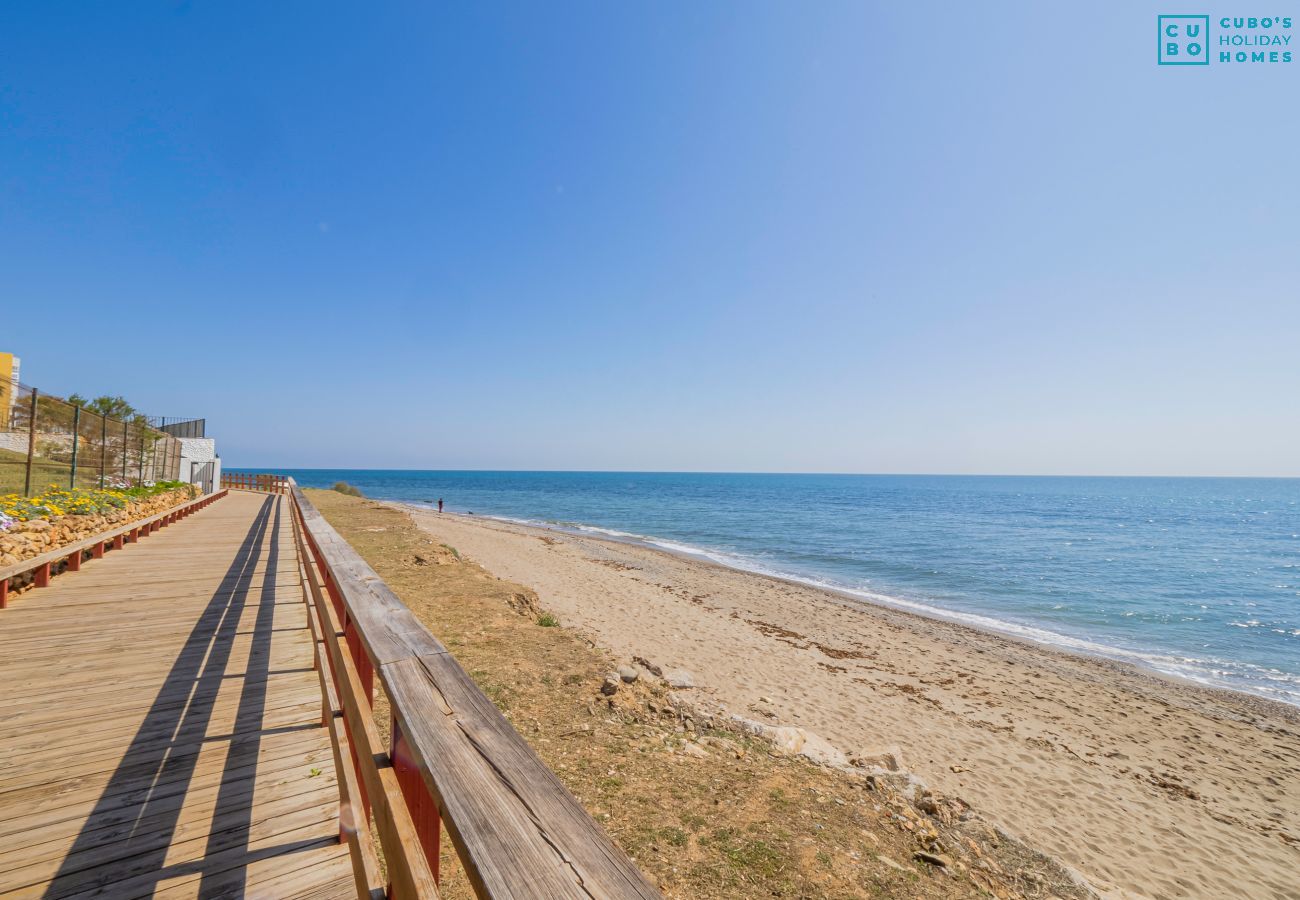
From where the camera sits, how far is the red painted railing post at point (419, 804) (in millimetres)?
1311

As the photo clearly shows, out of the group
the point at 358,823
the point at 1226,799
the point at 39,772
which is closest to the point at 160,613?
the point at 39,772

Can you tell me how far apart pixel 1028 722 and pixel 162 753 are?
12.1m

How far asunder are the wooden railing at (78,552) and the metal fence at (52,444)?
170 centimetres

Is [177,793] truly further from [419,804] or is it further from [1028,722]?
[1028,722]

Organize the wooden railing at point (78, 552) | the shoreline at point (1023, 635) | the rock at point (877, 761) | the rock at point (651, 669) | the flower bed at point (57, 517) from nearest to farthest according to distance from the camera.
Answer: the rock at point (877, 761), the wooden railing at point (78, 552), the flower bed at point (57, 517), the rock at point (651, 669), the shoreline at point (1023, 635)

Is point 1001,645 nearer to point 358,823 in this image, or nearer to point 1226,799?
point 1226,799

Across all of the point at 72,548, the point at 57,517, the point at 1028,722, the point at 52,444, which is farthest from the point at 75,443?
the point at 1028,722

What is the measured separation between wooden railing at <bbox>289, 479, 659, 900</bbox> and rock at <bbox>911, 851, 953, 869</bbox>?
158 inches

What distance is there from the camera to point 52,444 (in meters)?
11.6

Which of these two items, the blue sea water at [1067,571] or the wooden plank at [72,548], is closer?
the wooden plank at [72,548]

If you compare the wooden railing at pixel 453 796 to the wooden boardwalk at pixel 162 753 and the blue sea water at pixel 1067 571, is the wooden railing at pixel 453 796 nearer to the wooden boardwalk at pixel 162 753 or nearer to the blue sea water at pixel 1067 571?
the wooden boardwalk at pixel 162 753

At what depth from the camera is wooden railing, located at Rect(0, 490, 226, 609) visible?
6.01m

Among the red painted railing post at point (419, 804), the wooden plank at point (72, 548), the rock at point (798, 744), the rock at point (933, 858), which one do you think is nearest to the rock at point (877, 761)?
the rock at point (798, 744)

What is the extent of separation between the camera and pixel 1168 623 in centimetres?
1767
